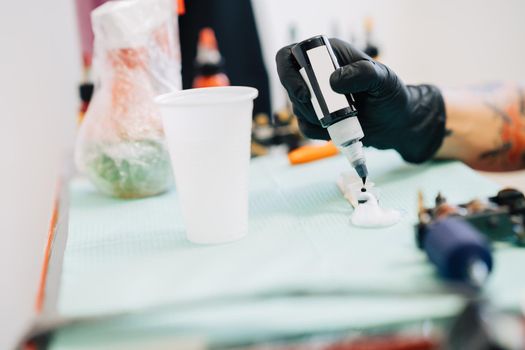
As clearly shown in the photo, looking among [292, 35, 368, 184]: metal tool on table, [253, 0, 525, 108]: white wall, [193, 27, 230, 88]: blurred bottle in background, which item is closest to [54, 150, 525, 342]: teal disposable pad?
[292, 35, 368, 184]: metal tool on table

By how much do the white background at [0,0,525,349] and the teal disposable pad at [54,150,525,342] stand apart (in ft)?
1.76

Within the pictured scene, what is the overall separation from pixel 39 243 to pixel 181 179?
2.88ft

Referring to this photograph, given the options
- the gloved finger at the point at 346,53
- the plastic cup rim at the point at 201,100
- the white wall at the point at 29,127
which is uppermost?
the gloved finger at the point at 346,53

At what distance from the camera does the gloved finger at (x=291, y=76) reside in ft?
2.28

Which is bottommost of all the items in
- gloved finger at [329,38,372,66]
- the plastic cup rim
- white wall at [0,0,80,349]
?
white wall at [0,0,80,349]

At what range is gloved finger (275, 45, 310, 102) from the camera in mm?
696

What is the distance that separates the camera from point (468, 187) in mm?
742

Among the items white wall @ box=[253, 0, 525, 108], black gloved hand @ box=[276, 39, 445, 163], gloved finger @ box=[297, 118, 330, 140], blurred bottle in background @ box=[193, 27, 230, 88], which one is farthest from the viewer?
white wall @ box=[253, 0, 525, 108]

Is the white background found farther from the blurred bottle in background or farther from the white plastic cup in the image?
the white plastic cup

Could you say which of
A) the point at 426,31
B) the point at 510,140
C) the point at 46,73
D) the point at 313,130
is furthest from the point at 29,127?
the point at 426,31

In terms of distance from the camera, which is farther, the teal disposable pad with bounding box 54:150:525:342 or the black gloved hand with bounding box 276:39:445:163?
the black gloved hand with bounding box 276:39:445:163

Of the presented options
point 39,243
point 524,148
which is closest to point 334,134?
point 524,148

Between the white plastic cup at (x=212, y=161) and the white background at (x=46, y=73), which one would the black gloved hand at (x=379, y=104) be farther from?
the white background at (x=46, y=73)

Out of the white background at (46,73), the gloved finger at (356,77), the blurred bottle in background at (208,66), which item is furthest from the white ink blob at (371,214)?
the white background at (46,73)
